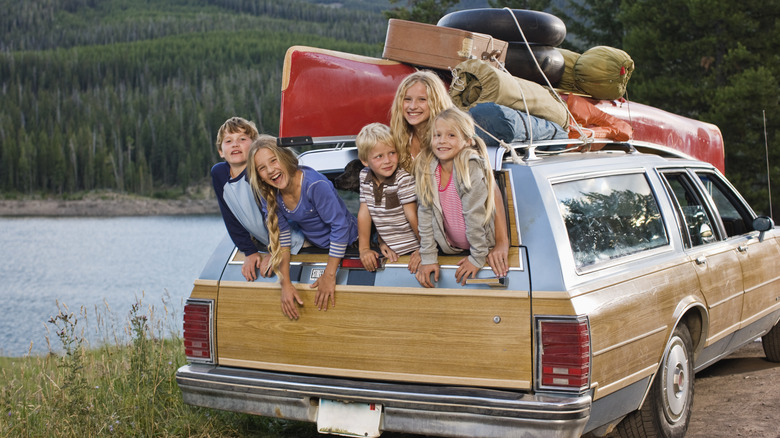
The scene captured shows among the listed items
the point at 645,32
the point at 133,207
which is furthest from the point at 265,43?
the point at 645,32

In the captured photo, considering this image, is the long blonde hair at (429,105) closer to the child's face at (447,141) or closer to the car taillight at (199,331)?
the child's face at (447,141)

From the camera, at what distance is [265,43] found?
18038 cm

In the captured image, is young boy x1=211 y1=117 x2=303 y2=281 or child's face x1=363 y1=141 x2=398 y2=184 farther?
young boy x1=211 y1=117 x2=303 y2=281

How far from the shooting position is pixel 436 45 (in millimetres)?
5449

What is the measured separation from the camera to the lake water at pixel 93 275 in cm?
1858

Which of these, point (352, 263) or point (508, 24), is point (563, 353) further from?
point (508, 24)

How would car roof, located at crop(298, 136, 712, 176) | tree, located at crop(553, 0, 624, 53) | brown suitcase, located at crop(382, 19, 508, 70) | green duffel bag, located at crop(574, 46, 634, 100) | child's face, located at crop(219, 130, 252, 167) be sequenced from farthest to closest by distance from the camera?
tree, located at crop(553, 0, 624, 53), green duffel bag, located at crop(574, 46, 634, 100), brown suitcase, located at crop(382, 19, 508, 70), child's face, located at crop(219, 130, 252, 167), car roof, located at crop(298, 136, 712, 176)

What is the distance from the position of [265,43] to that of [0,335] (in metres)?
166

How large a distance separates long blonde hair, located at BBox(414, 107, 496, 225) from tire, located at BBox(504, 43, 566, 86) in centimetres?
217

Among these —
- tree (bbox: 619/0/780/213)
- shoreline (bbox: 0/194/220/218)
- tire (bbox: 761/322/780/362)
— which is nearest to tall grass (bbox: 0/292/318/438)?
tire (bbox: 761/322/780/362)

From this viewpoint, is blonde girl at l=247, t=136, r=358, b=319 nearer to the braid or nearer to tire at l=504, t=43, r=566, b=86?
the braid

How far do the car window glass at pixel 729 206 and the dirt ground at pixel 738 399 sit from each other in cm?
117

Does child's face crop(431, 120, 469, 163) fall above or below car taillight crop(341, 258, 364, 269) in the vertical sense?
above

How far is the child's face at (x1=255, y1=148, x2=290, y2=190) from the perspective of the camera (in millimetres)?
4266
